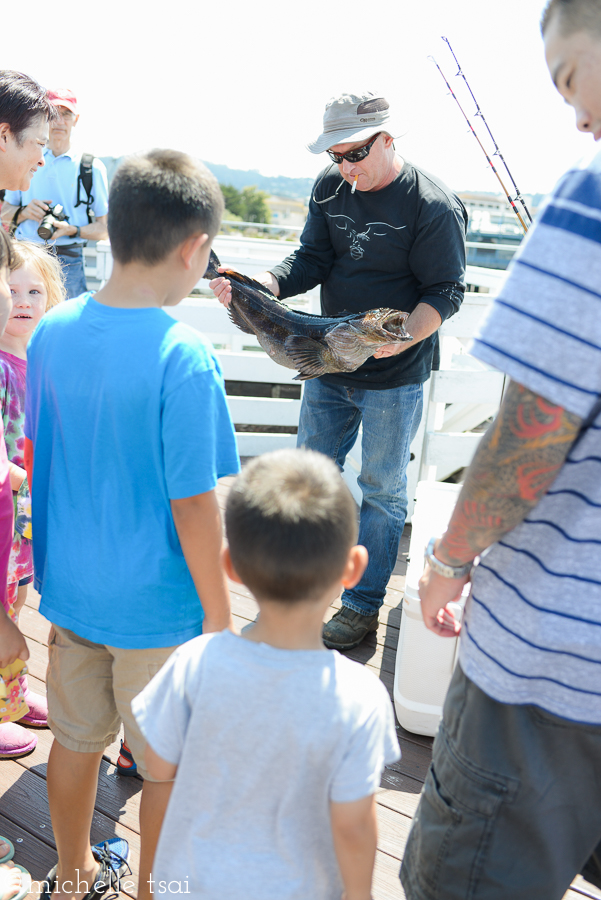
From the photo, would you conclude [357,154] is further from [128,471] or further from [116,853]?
[116,853]

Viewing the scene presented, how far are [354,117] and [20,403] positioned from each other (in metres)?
1.72

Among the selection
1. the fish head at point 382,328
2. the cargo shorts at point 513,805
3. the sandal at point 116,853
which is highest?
the fish head at point 382,328

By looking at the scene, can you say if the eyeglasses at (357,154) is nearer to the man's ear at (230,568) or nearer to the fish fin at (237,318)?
the fish fin at (237,318)

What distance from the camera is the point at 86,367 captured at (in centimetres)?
146

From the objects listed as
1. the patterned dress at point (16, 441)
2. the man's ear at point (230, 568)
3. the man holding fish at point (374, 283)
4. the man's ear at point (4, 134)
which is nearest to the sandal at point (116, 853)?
the patterned dress at point (16, 441)

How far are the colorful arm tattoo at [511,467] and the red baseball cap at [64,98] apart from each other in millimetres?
5224

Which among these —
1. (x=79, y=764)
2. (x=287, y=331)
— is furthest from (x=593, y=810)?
(x=287, y=331)

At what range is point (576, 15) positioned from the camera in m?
1.04

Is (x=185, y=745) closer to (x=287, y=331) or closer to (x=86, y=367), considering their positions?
(x=86, y=367)

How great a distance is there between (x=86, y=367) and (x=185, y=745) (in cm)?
79

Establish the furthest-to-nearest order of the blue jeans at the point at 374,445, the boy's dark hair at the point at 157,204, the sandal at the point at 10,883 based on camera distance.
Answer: the blue jeans at the point at 374,445, the sandal at the point at 10,883, the boy's dark hair at the point at 157,204

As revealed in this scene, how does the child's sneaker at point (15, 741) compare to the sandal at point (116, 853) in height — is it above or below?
below

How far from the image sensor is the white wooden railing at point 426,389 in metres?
4.50

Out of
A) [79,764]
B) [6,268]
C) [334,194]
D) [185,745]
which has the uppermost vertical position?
[334,194]
